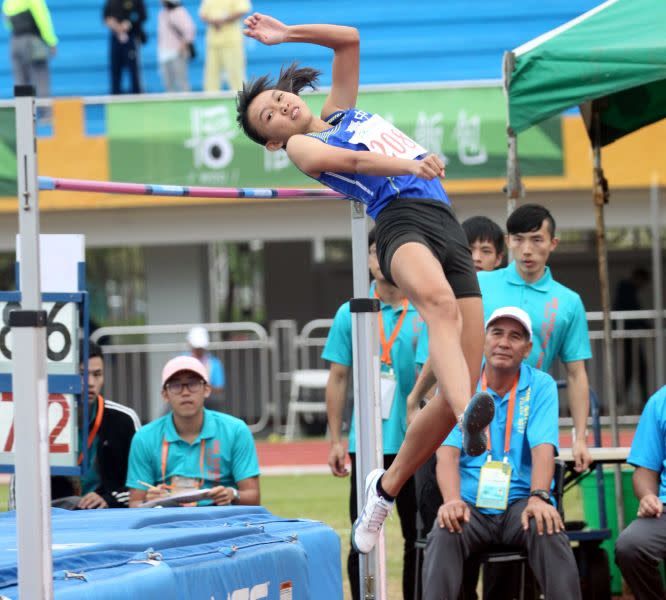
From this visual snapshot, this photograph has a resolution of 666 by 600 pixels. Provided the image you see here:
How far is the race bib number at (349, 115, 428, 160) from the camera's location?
4.30 metres

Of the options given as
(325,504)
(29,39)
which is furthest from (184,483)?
(29,39)

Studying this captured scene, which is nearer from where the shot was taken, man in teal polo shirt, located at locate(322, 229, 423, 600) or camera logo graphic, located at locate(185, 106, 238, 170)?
man in teal polo shirt, located at locate(322, 229, 423, 600)

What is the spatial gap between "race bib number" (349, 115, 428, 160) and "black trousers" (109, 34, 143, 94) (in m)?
11.9

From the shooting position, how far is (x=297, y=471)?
1245 cm

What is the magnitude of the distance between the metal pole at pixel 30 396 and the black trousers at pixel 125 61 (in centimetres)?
1264

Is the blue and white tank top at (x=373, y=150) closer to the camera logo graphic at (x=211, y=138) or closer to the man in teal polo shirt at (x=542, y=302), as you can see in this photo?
the man in teal polo shirt at (x=542, y=302)

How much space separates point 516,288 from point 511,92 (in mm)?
947

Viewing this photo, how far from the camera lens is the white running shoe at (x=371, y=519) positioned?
465cm

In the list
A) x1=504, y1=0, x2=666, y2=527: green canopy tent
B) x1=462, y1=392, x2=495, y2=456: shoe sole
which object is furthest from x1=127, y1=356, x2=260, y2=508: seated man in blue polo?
x1=462, y1=392, x2=495, y2=456: shoe sole

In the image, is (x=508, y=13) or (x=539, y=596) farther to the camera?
(x=508, y=13)

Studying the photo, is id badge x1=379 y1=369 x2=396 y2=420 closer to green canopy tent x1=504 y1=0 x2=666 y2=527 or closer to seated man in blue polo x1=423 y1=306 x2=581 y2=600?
seated man in blue polo x1=423 y1=306 x2=581 y2=600

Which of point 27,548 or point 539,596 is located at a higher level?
point 27,548

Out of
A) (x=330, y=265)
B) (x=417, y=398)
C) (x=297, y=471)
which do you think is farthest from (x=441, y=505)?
(x=330, y=265)

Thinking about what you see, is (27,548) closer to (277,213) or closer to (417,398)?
(417,398)
